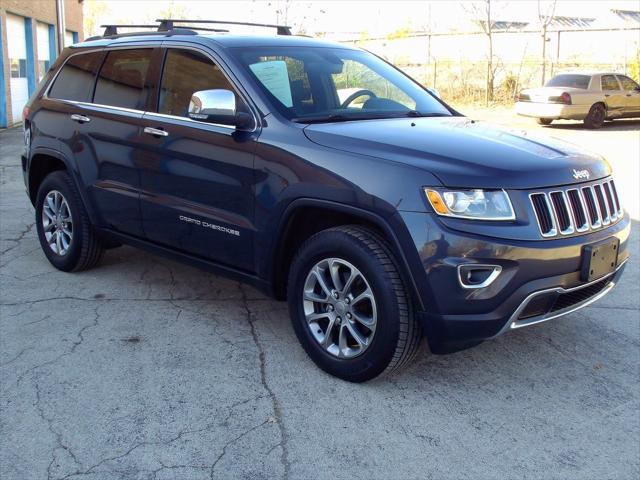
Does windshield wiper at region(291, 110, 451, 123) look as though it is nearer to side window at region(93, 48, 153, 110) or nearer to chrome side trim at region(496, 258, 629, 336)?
side window at region(93, 48, 153, 110)

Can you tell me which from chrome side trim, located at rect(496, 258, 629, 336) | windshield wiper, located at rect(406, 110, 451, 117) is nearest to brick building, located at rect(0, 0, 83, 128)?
windshield wiper, located at rect(406, 110, 451, 117)

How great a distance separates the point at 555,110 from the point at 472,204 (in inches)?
664

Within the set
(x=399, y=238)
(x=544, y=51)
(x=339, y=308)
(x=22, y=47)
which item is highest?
(x=544, y=51)

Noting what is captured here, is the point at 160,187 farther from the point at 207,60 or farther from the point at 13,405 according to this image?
the point at 13,405

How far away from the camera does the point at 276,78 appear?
14.4 feet

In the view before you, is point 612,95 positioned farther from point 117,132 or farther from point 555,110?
point 117,132

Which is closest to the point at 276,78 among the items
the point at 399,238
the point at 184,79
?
the point at 184,79

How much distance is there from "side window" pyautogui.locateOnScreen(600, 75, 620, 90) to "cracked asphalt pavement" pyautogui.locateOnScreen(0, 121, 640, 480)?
53.3 feet

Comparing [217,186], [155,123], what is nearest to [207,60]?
[155,123]

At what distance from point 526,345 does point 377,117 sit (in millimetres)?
1701

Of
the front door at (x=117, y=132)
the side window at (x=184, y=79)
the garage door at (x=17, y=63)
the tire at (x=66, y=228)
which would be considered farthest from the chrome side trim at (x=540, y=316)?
the garage door at (x=17, y=63)

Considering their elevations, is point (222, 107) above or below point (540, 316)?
above

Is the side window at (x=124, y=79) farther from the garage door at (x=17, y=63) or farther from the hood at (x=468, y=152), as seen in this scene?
the garage door at (x=17, y=63)

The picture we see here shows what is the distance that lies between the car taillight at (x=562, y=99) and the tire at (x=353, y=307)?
660 inches
